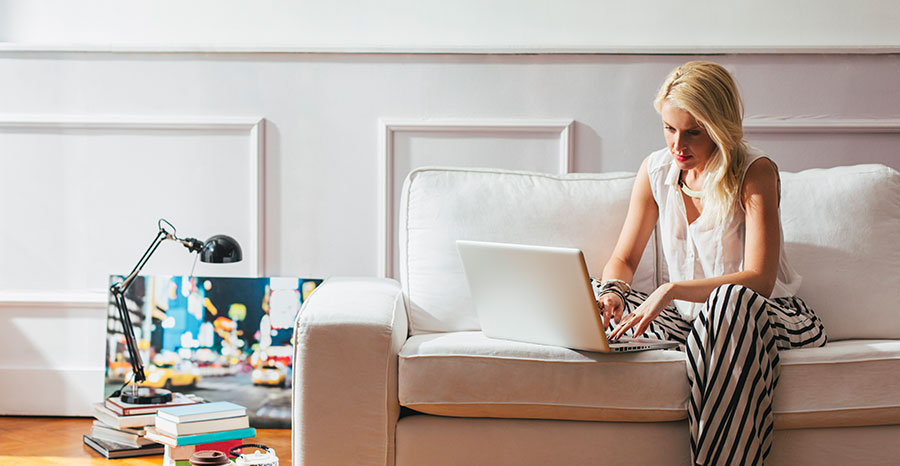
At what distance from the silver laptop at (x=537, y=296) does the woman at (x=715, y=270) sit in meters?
0.11

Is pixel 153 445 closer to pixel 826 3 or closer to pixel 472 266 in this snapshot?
pixel 472 266

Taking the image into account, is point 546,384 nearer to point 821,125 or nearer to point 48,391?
point 821,125

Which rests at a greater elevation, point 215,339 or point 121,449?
point 215,339

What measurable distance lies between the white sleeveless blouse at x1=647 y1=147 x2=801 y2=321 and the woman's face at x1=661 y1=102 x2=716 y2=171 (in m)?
0.10

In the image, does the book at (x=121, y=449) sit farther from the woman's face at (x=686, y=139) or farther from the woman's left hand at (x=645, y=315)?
the woman's face at (x=686, y=139)

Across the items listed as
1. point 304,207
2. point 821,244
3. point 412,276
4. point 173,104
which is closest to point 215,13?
point 173,104

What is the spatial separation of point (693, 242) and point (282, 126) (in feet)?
4.51

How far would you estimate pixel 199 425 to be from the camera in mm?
2039

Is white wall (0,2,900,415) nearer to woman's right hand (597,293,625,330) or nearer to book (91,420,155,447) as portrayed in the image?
book (91,420,155,447)

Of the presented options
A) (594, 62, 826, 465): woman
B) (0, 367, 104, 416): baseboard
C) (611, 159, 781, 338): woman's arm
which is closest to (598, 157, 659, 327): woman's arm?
(594, 62, 826, 465): woman

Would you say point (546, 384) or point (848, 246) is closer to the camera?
point (546, 384)

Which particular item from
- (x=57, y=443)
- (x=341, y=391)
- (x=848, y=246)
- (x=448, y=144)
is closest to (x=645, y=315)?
(x=341, y=391)

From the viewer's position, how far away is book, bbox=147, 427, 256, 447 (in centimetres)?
200

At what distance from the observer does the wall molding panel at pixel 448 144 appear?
8.51 feet
